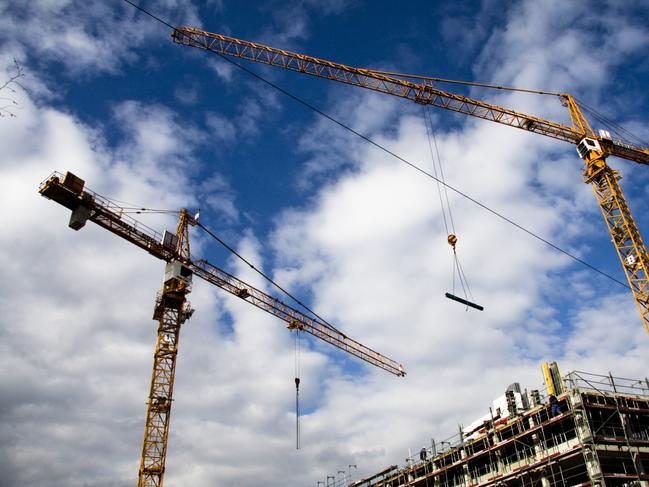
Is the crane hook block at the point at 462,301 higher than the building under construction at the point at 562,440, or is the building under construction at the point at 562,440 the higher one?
the crane hook block at the point at 462,301

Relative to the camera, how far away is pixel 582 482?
1387 inches

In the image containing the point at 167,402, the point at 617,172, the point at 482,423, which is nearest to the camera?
the point at 482,423

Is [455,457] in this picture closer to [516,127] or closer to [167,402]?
[167,402]

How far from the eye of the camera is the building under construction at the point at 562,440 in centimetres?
3378

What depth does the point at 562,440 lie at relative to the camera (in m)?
35.8

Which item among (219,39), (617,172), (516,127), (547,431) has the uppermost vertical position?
(219,39)

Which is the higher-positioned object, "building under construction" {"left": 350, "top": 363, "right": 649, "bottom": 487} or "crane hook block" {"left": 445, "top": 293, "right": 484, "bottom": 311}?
"crane hook block" {"left": 445, "top": 293, "right": 484, "bottom": 311}

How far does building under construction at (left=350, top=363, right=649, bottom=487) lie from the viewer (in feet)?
111

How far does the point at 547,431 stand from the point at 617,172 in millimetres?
32215

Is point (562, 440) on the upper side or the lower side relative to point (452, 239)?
lower

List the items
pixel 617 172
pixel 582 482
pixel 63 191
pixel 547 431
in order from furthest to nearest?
pixel 617 172 < pixel 63 191 < pixel 547 431 < pixel 582 482

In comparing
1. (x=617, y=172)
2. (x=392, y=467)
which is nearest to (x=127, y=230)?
(x=392, y=467)

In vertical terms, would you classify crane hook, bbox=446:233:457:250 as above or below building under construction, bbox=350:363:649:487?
above

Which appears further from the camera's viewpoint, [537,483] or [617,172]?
[617,172]
